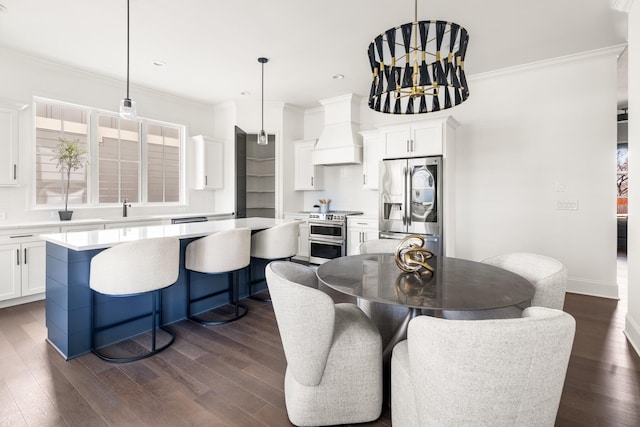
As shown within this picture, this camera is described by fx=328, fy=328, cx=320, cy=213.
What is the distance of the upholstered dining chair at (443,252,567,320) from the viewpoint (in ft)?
5.91

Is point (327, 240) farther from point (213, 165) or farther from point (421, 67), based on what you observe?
point (421, 67)

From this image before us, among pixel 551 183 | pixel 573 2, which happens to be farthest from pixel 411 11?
pixel 551 183

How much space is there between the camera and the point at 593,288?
385 centimetres

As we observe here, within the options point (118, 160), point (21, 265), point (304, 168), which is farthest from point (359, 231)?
point (21, 265)

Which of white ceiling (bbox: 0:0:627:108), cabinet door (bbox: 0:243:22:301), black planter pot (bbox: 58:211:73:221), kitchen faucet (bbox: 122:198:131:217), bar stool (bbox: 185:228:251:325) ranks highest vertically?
white ceiling (bbox: 0:0:627:108)

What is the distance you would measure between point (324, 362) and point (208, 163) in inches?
189

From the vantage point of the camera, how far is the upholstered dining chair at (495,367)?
1.02 metres

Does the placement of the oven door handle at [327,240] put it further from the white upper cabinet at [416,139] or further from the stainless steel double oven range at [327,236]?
the white upper cabinet at [416,139]

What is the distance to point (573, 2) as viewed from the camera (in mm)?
2816

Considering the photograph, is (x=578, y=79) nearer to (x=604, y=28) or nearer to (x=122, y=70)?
(x=604, y=28)

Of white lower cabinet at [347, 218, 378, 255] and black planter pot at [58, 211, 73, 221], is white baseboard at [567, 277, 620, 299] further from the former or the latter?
black planter pot at [58, 211, 73, 221]

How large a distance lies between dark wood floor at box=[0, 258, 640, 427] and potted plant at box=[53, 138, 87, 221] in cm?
172

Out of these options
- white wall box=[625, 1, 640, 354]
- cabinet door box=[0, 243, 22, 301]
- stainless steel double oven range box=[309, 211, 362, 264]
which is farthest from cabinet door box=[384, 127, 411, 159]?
cabinet door box=[0, 243, 22, 301]

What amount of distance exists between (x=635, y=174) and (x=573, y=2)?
1.55 metres
